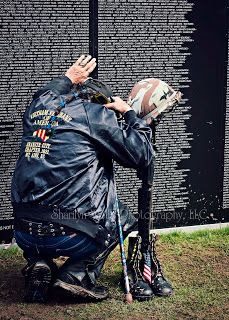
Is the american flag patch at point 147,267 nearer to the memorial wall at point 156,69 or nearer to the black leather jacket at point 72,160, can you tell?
the black leather jacket at point 72,160

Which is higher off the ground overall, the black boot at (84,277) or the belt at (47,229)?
the belt at (47,229)

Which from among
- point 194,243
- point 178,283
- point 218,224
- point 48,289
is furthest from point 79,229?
point 218,224

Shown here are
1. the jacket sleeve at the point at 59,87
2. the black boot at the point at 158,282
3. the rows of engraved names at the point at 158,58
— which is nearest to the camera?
the jacket sleeve at the point at 59,87

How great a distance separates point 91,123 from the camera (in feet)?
16.4

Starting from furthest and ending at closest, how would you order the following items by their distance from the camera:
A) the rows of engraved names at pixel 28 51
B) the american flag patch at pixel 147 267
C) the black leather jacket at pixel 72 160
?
1. the rows of engraved names at pixel 28 51
2. the american flag patch at pixel 147 267
3. the black leather jacket at pixel 72 160

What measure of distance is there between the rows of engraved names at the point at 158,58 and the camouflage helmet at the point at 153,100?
3.67 feet

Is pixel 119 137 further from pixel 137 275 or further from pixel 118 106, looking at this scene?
pixel 137 275

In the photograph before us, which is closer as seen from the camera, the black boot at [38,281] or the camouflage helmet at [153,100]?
the black boot at [38,281]

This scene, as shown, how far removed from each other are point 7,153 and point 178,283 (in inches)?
74.9

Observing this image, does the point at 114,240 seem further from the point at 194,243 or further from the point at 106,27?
the point at 106,27

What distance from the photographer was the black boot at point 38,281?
501 cm

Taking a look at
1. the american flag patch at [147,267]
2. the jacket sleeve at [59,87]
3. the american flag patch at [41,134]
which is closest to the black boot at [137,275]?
the american flag patch at [147,267]

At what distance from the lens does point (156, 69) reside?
6.81 m

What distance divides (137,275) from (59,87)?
154 cm
